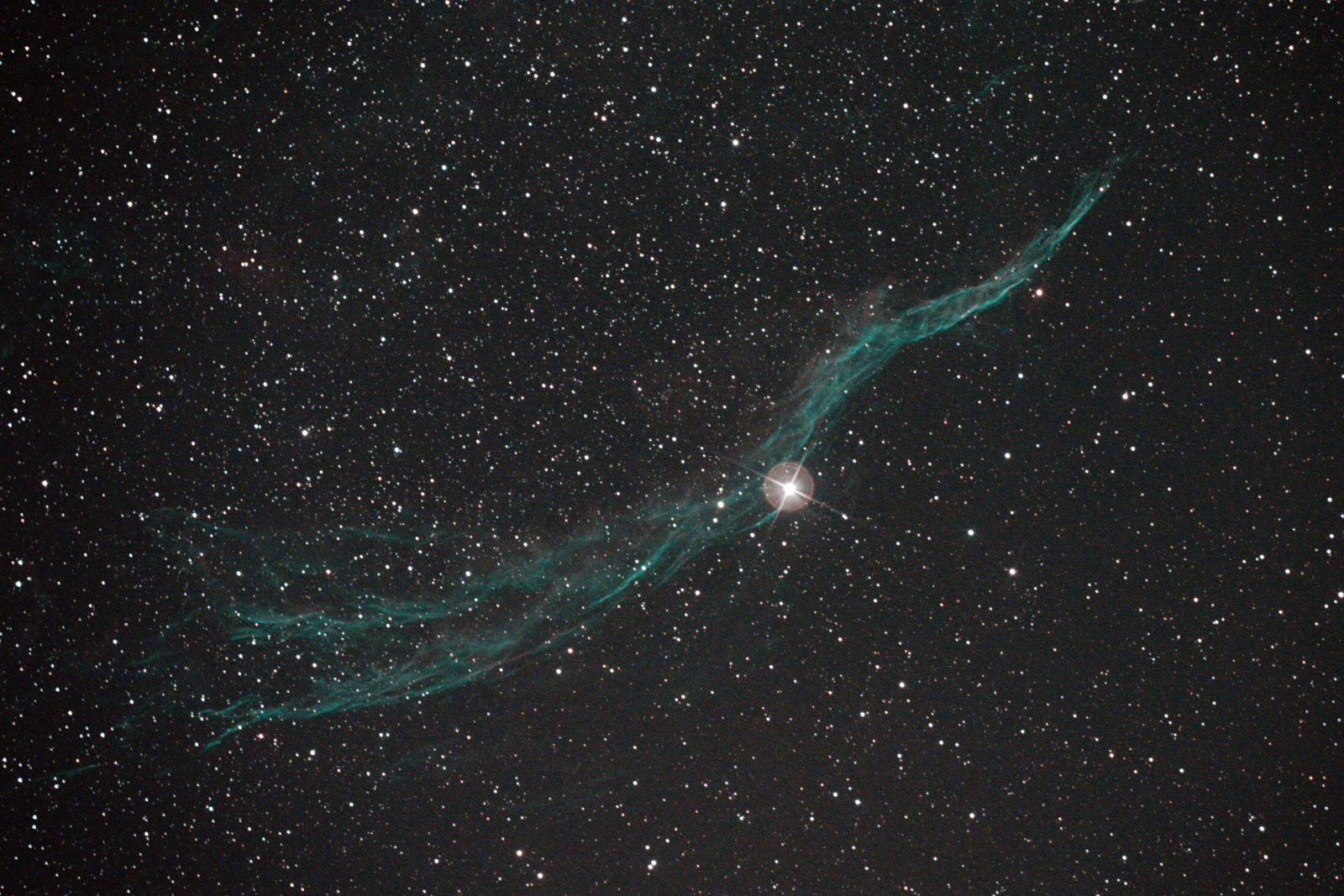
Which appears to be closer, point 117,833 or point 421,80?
point 421,80

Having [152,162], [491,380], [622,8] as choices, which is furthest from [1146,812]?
[152,162]

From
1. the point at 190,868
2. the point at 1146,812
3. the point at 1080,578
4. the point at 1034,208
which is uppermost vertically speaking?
the point at 1034,208

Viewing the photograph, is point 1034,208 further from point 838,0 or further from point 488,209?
point 488,209

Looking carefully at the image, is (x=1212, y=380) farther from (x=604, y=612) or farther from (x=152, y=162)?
(x=152, y=162)

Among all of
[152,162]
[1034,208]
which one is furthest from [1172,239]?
[152,162]

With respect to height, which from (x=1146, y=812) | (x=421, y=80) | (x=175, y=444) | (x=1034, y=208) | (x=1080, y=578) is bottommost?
(x=1146, y=812)

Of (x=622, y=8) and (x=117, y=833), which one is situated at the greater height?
(x=622, y=8)
